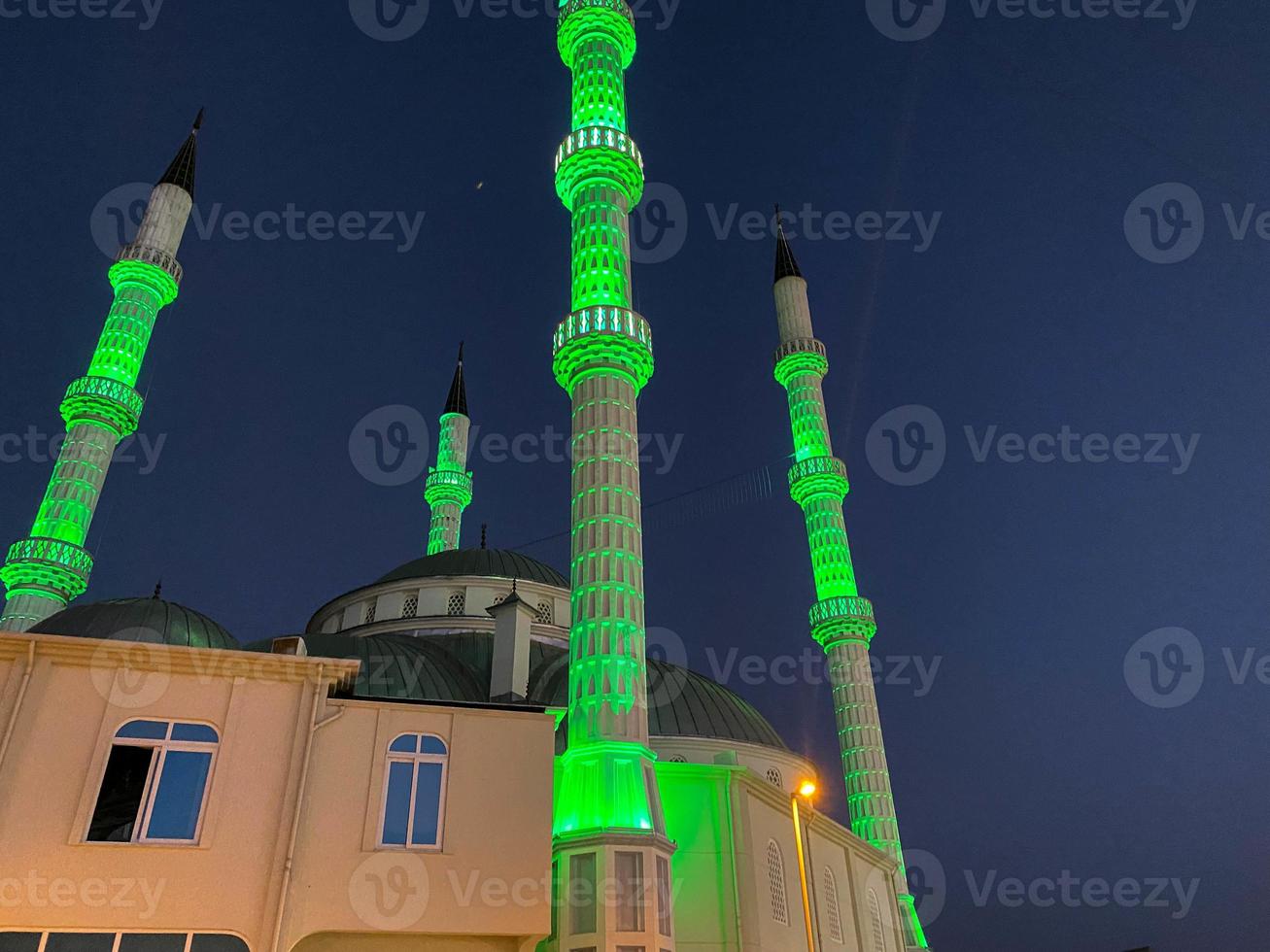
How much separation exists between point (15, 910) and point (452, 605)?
1948 cm

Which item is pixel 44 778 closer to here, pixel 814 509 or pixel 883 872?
pixel 883 872

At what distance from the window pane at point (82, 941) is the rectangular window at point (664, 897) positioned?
8289 millimetres

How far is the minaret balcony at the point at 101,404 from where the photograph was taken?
2984cm

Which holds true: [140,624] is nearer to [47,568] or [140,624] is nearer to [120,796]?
[120,796]

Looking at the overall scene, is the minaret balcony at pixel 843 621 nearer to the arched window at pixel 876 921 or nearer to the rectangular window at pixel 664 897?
the arched window at pixel 876 921

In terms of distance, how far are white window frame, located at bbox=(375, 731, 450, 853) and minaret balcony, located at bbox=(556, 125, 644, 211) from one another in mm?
16102

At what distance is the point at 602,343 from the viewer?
73.0 feet

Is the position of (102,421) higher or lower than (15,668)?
higher

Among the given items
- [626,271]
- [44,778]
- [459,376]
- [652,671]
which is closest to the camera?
[44,778]

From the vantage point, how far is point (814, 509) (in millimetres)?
36156

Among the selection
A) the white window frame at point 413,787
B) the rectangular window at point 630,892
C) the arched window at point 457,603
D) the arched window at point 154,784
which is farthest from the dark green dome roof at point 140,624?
the arched window at point 457,603

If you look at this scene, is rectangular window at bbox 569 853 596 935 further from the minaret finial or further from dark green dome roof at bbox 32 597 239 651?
the minaret finial

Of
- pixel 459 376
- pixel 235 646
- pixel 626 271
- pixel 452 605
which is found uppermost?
pixel 459 376

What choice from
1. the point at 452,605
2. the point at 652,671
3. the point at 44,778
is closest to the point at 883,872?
the point at 652,671
